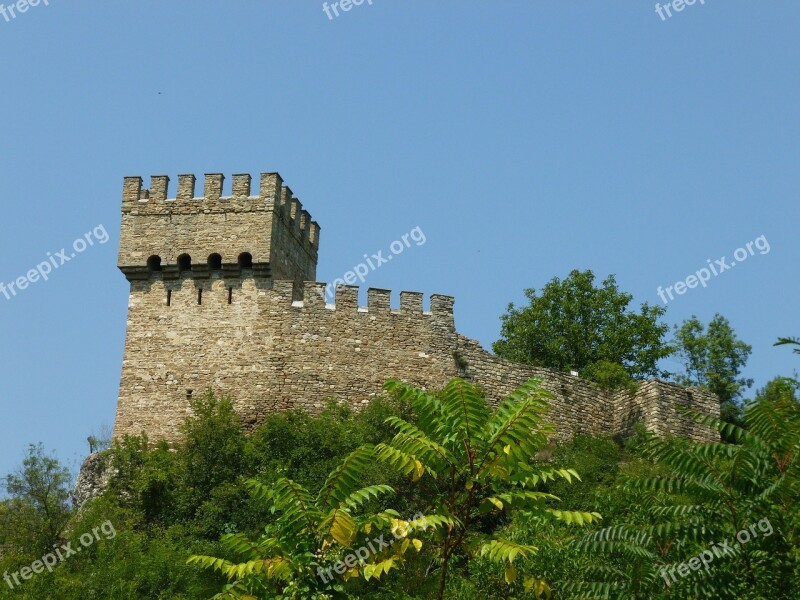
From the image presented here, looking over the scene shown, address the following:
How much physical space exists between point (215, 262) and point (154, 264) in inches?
69.0

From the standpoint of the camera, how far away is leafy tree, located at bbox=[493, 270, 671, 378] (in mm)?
42969

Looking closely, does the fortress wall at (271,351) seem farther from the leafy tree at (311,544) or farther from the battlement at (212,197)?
the leafy tree at (311,544)

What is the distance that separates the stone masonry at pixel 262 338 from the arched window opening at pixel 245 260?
0.09 feet

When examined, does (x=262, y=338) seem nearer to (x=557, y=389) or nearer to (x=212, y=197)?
(x=212, y=197)

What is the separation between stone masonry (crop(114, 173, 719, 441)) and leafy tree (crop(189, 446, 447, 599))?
18.5 meters

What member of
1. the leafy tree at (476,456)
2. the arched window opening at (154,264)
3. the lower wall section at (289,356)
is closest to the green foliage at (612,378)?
the lower wall section at (289,356)

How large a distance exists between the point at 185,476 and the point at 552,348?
1561cm

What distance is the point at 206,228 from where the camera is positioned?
3553cm

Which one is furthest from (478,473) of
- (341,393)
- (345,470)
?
(341,393)

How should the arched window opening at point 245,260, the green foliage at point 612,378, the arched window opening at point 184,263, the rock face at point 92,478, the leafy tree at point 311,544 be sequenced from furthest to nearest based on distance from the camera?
1. the green foliage at point 612,378
2. the arched window opening at point 184,263
3. the arched window opening at point 245,260
4. the rock face at point 92,478
5. the leafy tree at point 311,544

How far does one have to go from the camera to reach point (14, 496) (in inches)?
1304

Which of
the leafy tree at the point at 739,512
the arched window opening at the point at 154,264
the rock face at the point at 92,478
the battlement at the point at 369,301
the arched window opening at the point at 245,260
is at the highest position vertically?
the arched window opening at the point at 154,264

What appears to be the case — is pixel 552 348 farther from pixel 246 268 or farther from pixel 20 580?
pixel 20 580

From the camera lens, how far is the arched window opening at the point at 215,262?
3522 centimetres
